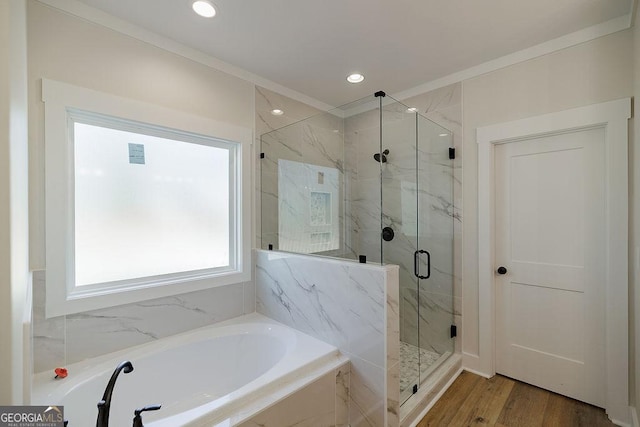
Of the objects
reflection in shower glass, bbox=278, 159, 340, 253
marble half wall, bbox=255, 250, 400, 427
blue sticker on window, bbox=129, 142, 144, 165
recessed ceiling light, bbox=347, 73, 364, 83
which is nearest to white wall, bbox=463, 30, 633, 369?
recessed ceiling light, bbox=347, 73, 364, 83

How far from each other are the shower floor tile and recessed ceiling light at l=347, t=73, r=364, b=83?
2.23 m

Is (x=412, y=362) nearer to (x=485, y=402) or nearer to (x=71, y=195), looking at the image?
(x=485, y=402)

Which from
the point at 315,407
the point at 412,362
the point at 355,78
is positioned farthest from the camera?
the point at 355,78

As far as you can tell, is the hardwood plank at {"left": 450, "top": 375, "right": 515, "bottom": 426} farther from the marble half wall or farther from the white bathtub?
the white bathtub

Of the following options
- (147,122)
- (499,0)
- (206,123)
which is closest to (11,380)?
(147,122)

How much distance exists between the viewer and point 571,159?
6.66 ft

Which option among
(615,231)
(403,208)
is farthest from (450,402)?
(615,231)

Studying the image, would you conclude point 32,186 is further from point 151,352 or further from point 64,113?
point 151,352

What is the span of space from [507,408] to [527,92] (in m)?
2.28

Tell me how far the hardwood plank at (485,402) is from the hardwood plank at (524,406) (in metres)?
0.03

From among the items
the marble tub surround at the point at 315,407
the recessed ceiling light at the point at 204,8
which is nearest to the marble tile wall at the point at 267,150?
the recessed ceiling light at the point at 204,8

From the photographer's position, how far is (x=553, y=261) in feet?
6.94

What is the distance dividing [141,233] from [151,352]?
798mm

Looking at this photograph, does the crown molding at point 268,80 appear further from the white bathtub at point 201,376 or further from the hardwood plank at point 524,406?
the hardwood plank at point 524,406
